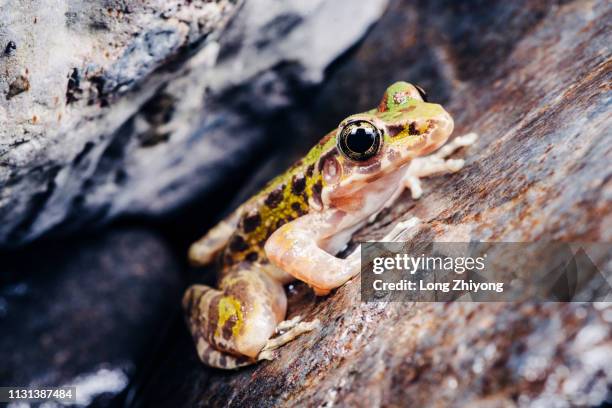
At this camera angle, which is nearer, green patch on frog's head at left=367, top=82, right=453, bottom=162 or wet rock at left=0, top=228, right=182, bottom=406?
green patch on frog's head at left=367, top=82, right=453, bottom=162

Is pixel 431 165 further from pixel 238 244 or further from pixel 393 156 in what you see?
pixel 238 244

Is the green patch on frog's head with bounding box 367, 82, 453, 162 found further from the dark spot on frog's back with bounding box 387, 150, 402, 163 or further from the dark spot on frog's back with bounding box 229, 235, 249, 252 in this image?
the dark spot on frog's back with bounding box 229, 235, 249, 252

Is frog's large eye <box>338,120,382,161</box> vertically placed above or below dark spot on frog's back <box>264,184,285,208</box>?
below

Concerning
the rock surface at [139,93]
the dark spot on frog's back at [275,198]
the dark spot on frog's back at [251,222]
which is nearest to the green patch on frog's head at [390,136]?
the dark spot on frog's back at [275,198]

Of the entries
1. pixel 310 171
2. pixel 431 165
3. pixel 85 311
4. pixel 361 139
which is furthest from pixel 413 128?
→ pixel 85 311

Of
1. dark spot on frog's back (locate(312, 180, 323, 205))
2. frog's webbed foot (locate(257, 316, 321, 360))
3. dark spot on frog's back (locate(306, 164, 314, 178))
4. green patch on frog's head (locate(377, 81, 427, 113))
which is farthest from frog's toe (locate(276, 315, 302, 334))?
green patch on frog's head (locate(377, 81, 427, 113))

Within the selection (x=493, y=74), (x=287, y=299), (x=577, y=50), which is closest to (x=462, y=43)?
(x=493, y=74)

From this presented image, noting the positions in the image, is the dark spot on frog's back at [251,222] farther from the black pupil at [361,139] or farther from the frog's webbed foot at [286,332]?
the black pupil at [361,139]
